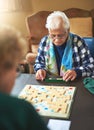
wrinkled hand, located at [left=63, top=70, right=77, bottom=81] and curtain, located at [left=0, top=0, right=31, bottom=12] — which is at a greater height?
curtain, located at [left=0, top=0, right=31, bottom=12]

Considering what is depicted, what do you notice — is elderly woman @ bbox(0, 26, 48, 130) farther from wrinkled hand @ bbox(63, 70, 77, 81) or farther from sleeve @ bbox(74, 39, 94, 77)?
sleeve @ bbox(74, 39, 94, 77)

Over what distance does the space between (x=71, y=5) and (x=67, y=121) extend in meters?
2.87

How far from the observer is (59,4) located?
12.5ft

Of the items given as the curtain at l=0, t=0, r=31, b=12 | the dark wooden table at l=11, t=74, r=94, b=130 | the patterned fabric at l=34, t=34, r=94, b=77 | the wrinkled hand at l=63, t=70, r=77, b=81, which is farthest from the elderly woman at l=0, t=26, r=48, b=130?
the curtain at l=0, t=0, r=31, b=12

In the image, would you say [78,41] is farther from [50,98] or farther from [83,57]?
[50,98]

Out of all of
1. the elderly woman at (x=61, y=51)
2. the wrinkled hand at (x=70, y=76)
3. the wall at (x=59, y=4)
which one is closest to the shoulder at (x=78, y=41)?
the elderly woman at (x=61, y=51)

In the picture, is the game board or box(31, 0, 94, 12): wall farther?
box(31, 0, 94, 12): wall

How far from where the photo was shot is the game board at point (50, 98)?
4.42 ft

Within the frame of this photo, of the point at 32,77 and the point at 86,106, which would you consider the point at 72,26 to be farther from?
the point at 86,106

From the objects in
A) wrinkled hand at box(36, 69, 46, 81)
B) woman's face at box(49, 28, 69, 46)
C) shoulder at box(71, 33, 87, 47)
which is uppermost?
woman's face at box(49, 28, 69, 46)

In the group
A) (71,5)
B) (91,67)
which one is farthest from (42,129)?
(71,5)

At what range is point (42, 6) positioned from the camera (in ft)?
12.6

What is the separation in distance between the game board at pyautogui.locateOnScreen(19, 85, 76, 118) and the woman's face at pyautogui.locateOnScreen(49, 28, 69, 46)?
0.51m

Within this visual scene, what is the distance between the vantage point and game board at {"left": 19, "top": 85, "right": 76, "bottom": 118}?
53.1 inches
